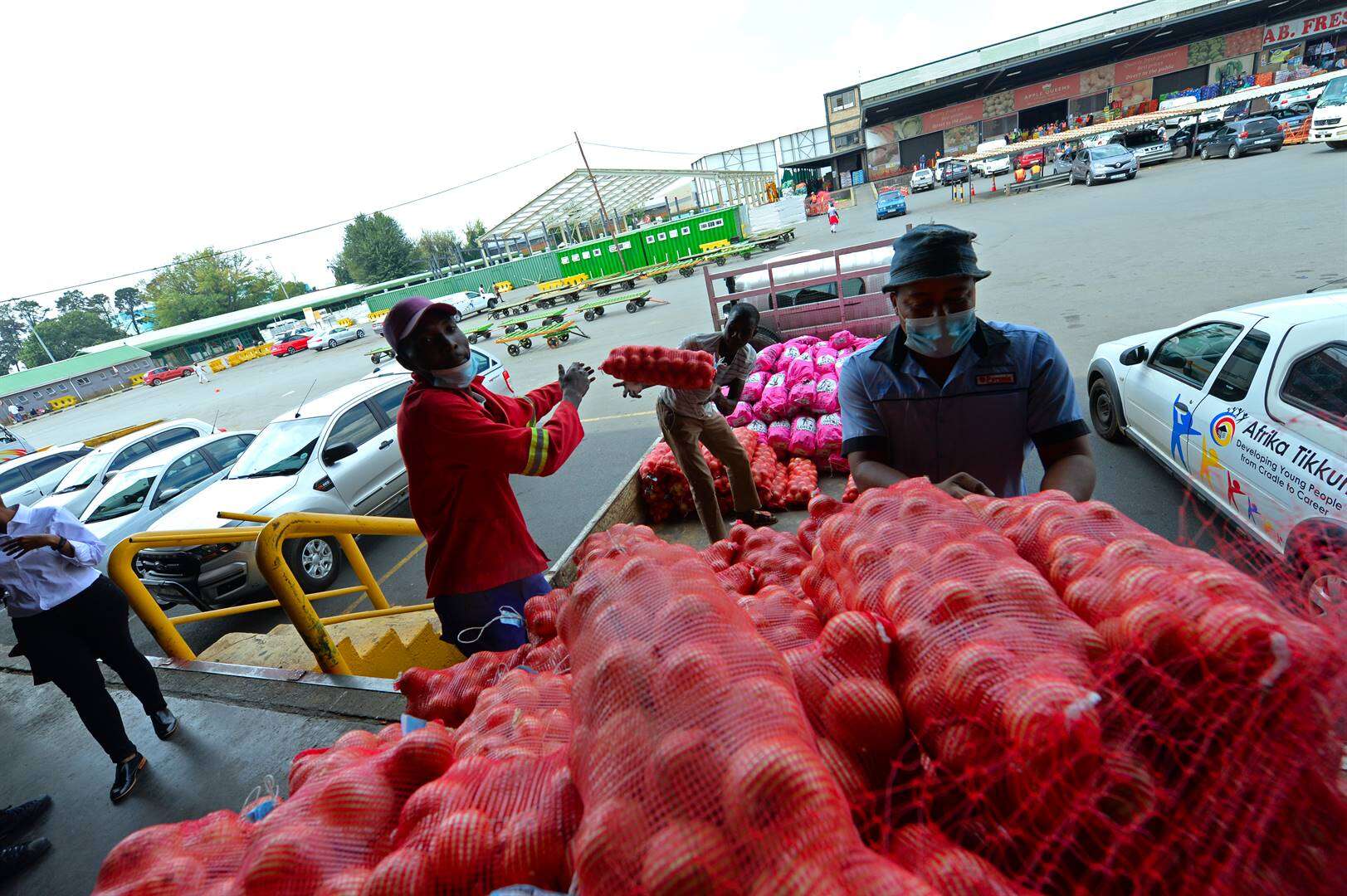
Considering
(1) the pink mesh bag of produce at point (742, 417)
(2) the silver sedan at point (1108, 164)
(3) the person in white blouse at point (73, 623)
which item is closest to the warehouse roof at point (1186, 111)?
(2) the silver sedan at point (1108, 164)

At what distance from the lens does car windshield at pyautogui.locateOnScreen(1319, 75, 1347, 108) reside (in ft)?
66.9

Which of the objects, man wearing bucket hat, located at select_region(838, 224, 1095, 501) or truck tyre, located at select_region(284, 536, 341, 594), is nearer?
man wearing bucket hat, located at select_region(838, 224, 1095, 501)

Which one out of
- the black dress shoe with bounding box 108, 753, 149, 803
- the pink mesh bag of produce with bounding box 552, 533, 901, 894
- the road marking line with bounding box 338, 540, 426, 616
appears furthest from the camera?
the road marking line with bounding box 338, 540, 426, 616

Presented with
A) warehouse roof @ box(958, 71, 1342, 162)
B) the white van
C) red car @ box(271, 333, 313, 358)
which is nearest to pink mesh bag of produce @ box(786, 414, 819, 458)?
the white van

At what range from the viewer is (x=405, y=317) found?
2.72 metres

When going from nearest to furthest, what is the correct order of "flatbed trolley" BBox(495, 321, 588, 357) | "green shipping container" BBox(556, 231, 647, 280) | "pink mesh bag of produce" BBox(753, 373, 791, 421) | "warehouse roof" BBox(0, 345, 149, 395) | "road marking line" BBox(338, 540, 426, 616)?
"road marking line" BBox(338, 540, 426, 616)
"pink mesh bag of produce" BBox(753, 373, 791, 421)
"flatbed trolley" BBox(495, 321, 588, 357)
"green shipping container" BBox(556, 231, 647, 280)
"warehouse roof" BBox(0, 345, 149, 395)

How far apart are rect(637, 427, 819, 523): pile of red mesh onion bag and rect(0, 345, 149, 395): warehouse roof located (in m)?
55.7

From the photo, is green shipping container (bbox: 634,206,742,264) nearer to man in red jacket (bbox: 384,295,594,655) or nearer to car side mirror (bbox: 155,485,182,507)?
car side mirror (bbox: 155,485,182,507)

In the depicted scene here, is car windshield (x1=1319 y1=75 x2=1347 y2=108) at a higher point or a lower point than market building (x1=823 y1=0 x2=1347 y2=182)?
lower

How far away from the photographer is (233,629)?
6.22 meters

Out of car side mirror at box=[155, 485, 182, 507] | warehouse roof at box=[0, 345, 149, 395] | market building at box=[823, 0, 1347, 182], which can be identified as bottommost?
car side mirror at box=[155, 485, 182, 507]

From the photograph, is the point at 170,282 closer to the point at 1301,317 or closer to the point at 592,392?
the point at 592,392

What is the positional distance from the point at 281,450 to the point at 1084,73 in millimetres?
55752

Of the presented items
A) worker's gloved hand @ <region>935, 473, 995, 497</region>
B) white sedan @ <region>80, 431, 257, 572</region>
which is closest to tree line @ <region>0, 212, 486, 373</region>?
white sedan @ <region>80, 431, 257, 572</region>
